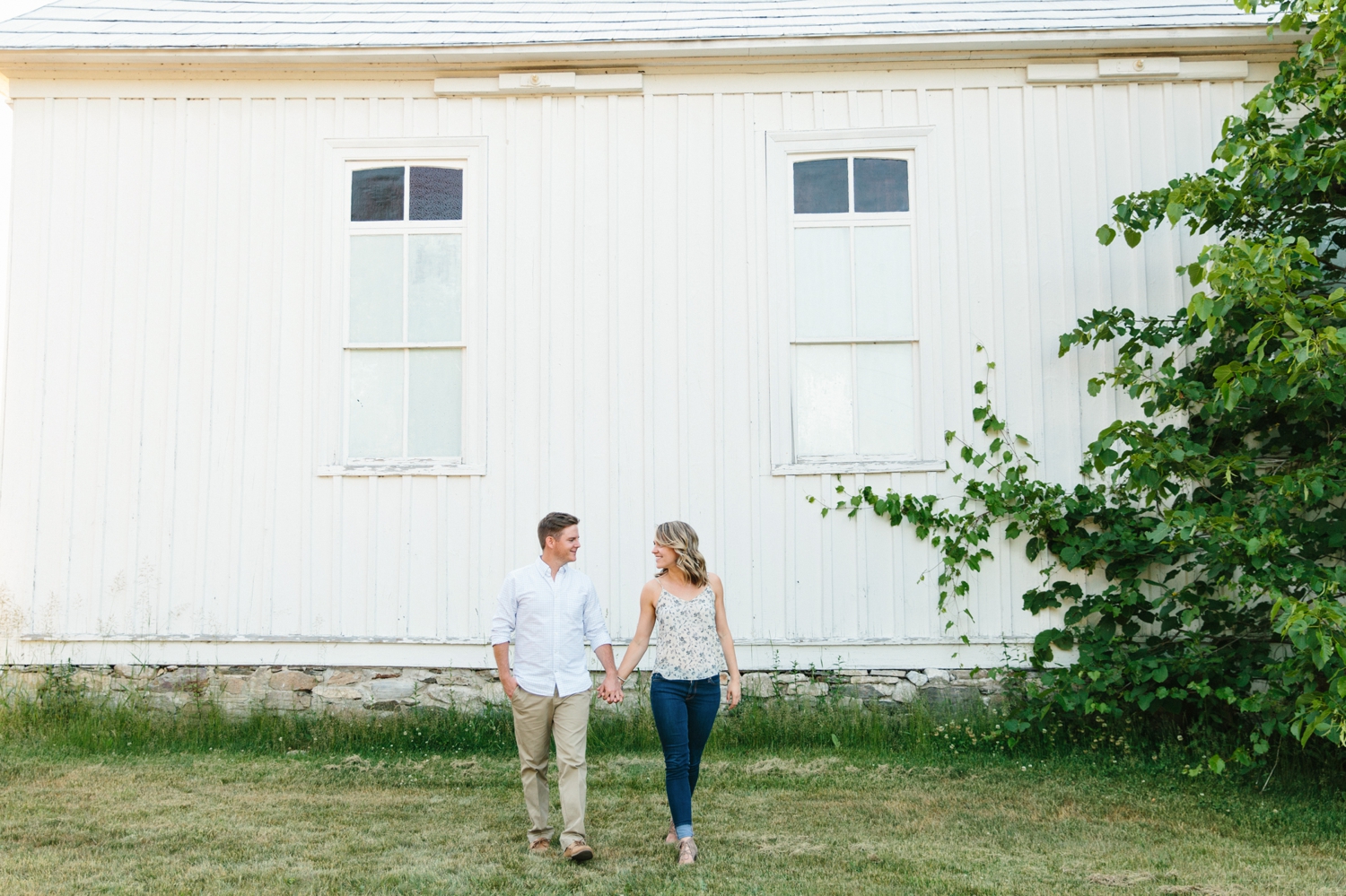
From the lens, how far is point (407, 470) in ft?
25.6

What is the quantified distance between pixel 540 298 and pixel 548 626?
326 cm

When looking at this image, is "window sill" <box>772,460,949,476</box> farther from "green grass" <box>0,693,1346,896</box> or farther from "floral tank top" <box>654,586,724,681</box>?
"floral tank top" <box>654,586,724,681</box>

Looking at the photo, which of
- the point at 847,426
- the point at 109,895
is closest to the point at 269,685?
the point at 109,895

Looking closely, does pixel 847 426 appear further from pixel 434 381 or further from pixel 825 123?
pixel 434 381

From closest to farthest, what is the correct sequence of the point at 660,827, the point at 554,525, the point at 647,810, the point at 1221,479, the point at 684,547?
the point at 684,547, the point at 554,525, the point at 660,827, the point at 647,810, the point at 1221,479

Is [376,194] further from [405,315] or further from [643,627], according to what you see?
[643,627]

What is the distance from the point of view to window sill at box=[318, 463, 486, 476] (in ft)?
25.5

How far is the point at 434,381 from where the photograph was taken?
798 cm

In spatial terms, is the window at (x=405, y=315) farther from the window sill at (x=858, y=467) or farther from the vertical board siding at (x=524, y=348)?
the window sill at (x=858, y=467)

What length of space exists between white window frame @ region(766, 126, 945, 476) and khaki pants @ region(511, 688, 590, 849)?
293 cm

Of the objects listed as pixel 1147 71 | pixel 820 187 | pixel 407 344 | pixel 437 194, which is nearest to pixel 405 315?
pixel 407 344

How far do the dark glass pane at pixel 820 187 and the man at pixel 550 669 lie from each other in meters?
3.64

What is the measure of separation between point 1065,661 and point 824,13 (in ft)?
16.2

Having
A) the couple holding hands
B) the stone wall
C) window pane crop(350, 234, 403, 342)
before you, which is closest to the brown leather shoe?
the couple holding hands
